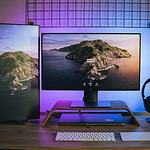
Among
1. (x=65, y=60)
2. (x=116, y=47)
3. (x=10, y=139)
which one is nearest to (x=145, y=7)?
(x=116, y=47)

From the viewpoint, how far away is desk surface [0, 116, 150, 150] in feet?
5.02

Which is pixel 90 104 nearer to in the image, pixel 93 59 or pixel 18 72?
pixel 93 59

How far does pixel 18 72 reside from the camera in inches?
80.3

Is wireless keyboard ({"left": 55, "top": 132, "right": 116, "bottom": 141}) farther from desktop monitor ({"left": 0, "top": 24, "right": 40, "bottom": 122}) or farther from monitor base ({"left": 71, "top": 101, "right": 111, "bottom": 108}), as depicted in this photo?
desktop monitor ({"left": 0, "top": 24, "right": 40, "bottom": 122})

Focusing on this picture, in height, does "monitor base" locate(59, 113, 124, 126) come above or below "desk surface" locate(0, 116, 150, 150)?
above

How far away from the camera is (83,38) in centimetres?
201

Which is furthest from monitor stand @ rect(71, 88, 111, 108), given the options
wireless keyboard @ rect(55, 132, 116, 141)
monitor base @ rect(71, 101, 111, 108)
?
wireless keyboard @ rect(55, 132, 116, 141)

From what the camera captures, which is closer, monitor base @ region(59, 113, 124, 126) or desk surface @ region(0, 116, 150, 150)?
desk surface @ region(0, 116, 150, 150)

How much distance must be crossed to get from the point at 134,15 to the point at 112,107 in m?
0.73

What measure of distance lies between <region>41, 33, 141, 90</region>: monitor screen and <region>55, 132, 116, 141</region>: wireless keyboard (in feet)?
1.20

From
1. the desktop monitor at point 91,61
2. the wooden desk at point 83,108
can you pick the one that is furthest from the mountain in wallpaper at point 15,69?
the wooden desk at point 83,108

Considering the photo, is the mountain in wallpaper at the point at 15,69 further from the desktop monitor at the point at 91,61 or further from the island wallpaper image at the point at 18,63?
the desktop monitor at the point at 91,61

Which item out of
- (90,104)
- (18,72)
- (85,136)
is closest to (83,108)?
(90,104)

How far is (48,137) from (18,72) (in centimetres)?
53
